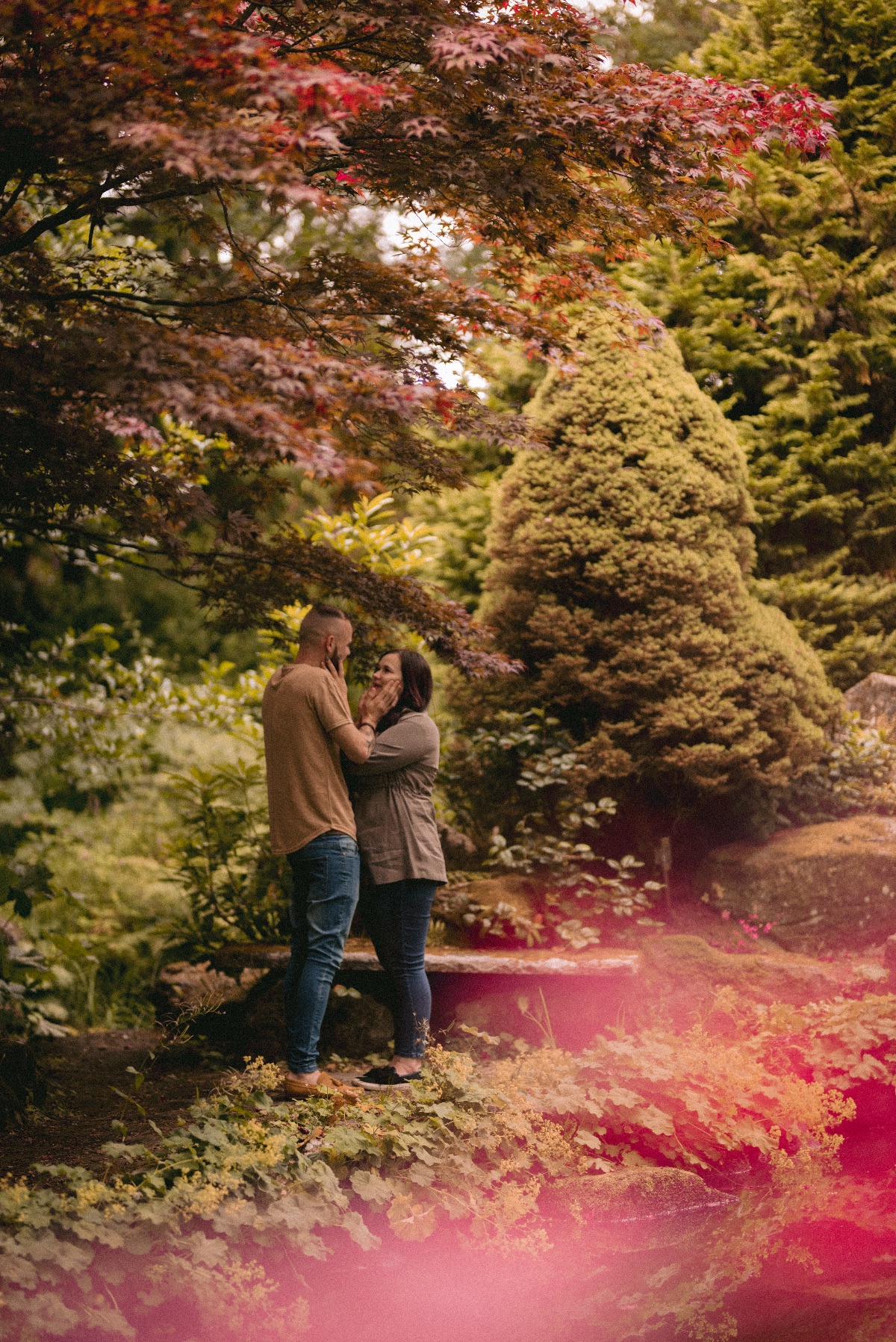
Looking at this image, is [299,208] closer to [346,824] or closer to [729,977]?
[346,824]

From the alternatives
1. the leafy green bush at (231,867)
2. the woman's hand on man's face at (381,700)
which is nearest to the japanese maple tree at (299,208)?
the woman's hand on man's face at (381,700)

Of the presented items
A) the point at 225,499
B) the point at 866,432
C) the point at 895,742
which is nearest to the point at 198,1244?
the point at 225,499

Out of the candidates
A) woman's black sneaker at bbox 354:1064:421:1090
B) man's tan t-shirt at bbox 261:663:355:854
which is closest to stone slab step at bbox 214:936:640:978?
woman's black sneaker at bbox 354:1064:421:1090

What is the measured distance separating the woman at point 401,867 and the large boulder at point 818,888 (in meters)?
2.32

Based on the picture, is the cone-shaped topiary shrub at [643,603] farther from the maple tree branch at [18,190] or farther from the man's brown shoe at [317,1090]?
the maple tree branch at [18,190]

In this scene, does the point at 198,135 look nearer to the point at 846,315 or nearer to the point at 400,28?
the point at 400,28

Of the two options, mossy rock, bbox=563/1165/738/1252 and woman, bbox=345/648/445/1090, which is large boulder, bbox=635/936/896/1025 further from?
woman, bbox=345/648/445/1090

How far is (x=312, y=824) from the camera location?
12.3 feet

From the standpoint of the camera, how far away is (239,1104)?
3447 mm

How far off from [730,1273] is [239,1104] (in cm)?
174

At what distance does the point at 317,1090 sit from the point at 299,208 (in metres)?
2.99

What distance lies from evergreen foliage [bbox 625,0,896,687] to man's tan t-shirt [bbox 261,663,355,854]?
400 centimetres

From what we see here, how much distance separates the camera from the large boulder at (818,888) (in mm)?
5363

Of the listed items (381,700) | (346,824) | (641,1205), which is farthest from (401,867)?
(641,1205)
